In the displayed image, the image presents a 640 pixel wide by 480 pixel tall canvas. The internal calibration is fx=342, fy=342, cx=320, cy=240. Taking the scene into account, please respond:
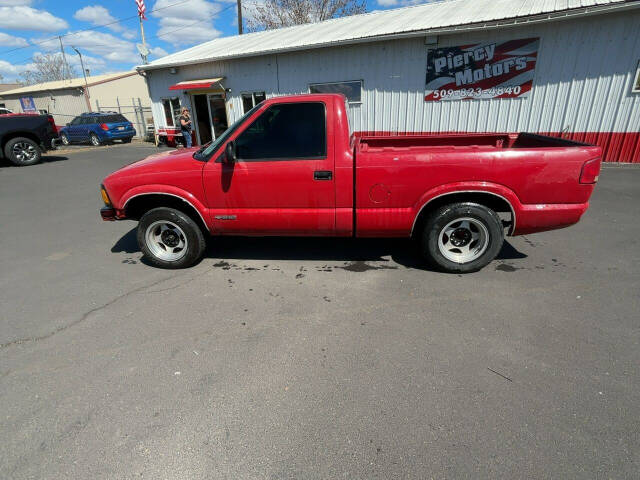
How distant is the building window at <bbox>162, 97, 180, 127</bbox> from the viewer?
54.9 feet

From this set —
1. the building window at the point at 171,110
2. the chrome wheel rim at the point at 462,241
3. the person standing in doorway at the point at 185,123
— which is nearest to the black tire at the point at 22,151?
the person standing in doorway at the point at 185,123

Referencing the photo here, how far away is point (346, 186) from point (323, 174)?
274 mm

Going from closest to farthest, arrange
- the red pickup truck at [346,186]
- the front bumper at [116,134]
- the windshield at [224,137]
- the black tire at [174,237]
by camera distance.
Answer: the red pickup truck at [346,186]
the windshield at [224,137]
the black tire at [174,237]
the front bumper at [116,134]

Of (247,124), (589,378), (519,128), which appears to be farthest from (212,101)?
(589,378)

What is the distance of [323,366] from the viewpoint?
2564mm

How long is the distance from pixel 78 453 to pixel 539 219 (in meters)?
4.27

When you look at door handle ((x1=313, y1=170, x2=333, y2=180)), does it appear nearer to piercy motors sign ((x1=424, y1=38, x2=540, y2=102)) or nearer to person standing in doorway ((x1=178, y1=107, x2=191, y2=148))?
piercy motors sign ((x1=424, y1=38, x2=540, y2=102))

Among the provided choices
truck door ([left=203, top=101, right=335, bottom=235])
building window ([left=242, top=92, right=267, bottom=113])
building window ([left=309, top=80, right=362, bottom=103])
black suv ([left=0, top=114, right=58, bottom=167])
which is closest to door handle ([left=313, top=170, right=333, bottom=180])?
truck door ([left=203, top=101, right=335, bottom=235])

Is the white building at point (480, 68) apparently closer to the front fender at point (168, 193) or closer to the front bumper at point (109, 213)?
the front fender at point (168, 193)

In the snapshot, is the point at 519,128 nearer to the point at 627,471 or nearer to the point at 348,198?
the point at 348,198

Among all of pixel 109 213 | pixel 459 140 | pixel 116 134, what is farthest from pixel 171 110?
pixel 459 140

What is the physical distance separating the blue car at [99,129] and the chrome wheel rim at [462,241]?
68.5ft

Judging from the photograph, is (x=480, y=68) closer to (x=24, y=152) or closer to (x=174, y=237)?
(x=174, y=237)

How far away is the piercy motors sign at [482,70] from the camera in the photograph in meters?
9.42
